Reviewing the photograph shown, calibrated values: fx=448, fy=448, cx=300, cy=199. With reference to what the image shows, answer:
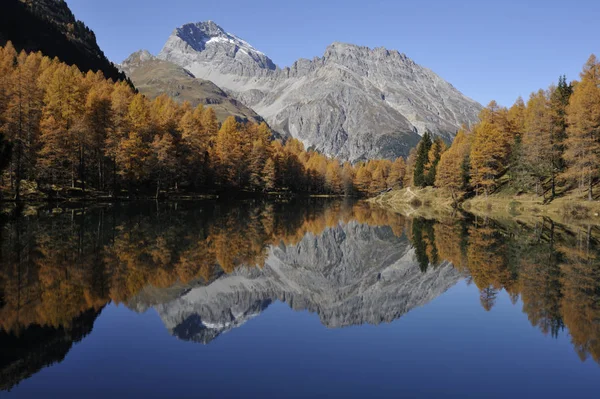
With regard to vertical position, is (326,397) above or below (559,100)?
below

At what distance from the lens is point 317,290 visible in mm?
21609

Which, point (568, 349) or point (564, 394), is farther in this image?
point (568, 349)

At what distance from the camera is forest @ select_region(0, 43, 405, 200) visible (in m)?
57.8

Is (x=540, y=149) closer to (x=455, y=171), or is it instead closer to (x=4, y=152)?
(x=455, y=171)

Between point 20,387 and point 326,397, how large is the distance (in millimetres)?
6881

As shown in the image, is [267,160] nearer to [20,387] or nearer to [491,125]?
[491,125]

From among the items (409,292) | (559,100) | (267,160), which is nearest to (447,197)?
(559,100)

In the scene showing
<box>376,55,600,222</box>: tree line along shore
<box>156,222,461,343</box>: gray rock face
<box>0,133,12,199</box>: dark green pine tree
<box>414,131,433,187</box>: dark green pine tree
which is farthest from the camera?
<box>414,131,433,187</box>: dark green pine tree

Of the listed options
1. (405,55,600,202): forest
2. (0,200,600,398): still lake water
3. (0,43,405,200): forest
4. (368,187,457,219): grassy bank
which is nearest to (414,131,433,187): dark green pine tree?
(368,187,457,219): grassy bank

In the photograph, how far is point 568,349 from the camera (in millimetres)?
13539

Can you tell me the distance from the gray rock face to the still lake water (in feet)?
0.32

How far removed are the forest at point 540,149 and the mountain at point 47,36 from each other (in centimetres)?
13060

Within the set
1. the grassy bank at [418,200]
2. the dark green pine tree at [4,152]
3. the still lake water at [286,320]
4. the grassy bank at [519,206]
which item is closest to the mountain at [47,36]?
the grassy bank at [418,200]

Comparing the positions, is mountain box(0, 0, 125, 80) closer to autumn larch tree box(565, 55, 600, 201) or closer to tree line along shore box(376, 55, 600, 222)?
tree line along shore box(376, 55, 600, 222)
